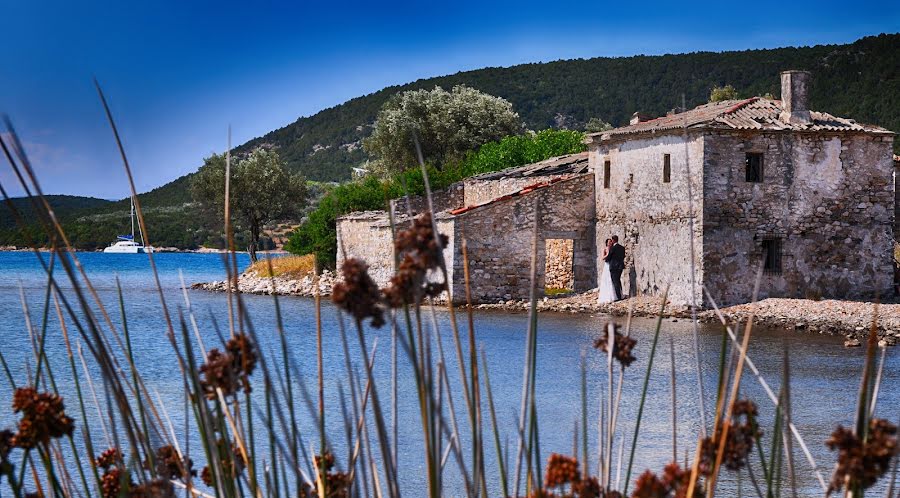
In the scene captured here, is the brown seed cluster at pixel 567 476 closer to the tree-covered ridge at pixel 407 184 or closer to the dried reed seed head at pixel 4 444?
the dried reed seed head at pixel 4 444

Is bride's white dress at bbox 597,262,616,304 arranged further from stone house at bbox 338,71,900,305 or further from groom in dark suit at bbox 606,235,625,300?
stone house at bbox 338,71,900,305

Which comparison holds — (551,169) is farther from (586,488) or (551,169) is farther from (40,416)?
(40,416)

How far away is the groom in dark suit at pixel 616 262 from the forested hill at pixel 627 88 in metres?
26.8

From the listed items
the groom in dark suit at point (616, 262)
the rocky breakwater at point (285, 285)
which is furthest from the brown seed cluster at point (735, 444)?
the rocky breakwater at point (285, 285)

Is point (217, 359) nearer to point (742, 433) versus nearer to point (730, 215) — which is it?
point (742, 433)

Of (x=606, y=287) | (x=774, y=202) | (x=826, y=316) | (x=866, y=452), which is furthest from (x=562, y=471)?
(x=606, y=287)

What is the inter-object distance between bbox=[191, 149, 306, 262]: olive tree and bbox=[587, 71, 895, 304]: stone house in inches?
840

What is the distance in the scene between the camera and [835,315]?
16922mm

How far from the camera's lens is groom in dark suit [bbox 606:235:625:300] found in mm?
20406

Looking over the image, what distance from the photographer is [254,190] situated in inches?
1527

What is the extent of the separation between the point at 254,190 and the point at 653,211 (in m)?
21.6

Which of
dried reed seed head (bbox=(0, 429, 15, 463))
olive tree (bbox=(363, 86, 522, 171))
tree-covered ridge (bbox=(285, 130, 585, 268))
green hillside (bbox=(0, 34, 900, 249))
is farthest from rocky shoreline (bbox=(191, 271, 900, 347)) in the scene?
green hillside (bbox=(0, 34, 900, 249))

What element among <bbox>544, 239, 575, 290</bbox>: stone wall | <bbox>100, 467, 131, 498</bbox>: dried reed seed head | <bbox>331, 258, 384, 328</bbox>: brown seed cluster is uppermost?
<bbox>331, 258, 384, 328</bbox>: brown seed cluster

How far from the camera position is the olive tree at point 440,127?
35969mm
